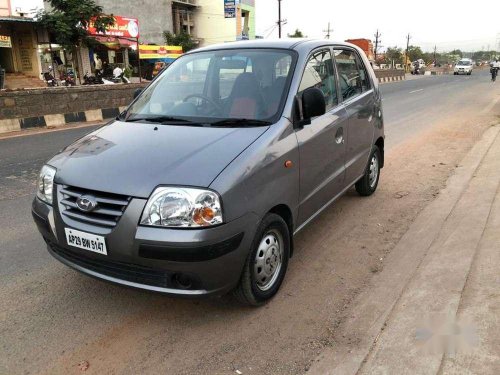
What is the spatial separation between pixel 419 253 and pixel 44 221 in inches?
121

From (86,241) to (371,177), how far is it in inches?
152

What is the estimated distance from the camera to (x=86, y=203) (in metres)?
2.70

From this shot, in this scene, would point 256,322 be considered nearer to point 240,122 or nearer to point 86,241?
point 86,241

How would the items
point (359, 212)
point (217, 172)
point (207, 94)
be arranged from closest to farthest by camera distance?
point (217, 172), point (207, 94), point (359, 212)

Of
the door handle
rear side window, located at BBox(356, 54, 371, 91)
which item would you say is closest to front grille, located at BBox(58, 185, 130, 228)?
the door handle

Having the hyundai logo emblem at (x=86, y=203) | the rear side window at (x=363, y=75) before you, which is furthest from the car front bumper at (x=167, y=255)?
the rear side window at (x=363, y=75)

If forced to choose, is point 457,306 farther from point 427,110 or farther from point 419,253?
point 427,110

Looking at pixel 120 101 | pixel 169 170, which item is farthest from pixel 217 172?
pixel 120 101

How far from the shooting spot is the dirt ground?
262 centimetres

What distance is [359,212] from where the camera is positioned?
5.12 meters

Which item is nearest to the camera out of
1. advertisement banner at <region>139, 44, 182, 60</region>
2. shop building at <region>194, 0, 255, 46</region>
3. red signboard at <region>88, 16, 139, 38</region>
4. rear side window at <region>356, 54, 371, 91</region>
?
rear side window at <region>356, 54, 371, 91</region>

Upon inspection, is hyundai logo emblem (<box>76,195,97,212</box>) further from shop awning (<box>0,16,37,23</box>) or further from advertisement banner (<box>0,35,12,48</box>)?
advertisement banner (<box>0,35,12,48</box>)

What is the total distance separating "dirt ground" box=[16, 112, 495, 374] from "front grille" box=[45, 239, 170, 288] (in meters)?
0.26

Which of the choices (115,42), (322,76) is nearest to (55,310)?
(322,76)
